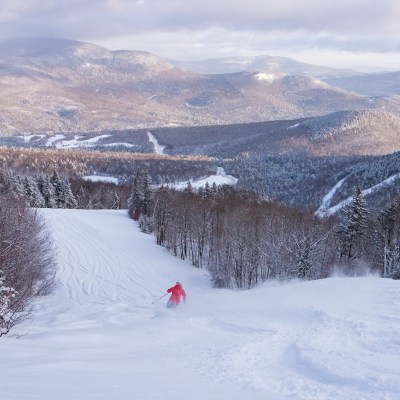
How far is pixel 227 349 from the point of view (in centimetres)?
1025

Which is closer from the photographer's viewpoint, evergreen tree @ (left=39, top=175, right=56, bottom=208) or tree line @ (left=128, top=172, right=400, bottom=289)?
tree line @ (left=128, top=172, right=400, bottom=289)

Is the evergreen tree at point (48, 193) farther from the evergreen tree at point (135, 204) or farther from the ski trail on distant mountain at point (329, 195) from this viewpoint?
the ski trail on distant mountain at point (329, 195)

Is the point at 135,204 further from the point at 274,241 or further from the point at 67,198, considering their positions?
the point at 274,241

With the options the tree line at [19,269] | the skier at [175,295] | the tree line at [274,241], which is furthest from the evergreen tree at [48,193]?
the skier at [175,295]

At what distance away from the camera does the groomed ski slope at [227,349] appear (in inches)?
285

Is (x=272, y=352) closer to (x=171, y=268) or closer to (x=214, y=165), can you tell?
(x=171, y=268)

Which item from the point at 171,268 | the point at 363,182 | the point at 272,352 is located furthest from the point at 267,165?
the point at 272,352

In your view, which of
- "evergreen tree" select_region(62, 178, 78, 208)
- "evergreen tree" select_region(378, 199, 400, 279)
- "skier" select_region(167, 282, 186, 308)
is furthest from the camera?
"evergreen tree" select_region(62, 178, 78, 208)

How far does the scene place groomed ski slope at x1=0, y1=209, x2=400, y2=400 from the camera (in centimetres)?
723

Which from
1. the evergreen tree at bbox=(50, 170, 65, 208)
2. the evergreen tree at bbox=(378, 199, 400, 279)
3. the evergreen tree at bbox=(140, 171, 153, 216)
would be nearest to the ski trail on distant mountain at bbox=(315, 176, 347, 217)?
the evergreen tree at bbox=(140, 171, 153, 216)

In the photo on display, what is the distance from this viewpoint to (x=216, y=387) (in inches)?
302

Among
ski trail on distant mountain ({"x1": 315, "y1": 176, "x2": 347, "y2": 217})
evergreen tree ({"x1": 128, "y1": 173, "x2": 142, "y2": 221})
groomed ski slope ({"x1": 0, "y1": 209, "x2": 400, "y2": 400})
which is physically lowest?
ski trail on distant mountain ({"x1": 315, "y1": 176, "x2": 347, "y2": 217})

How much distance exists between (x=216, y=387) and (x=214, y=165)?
572 feet

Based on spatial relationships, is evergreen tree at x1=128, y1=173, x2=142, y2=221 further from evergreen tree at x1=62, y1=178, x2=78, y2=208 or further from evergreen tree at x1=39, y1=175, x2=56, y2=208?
evergreen tree at x1=39, y1=175, x2=56, y2=208
